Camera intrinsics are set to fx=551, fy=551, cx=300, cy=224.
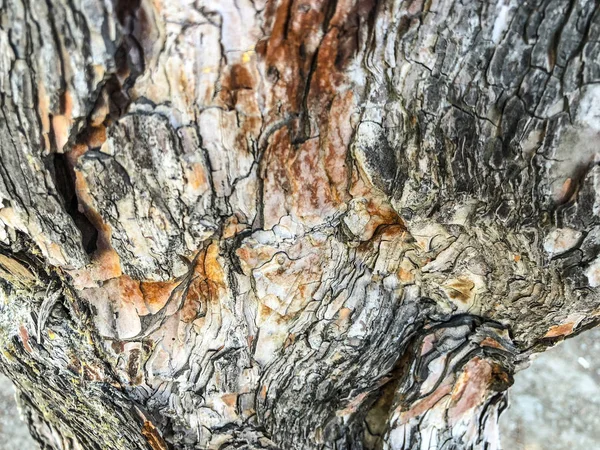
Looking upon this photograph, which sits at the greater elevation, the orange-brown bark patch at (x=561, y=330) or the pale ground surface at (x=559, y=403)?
the orange-brown bark patch at (x=561, y=330)

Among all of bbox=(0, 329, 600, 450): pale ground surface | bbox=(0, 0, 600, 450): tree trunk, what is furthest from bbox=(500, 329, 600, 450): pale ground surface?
bbox=(0, 0, 600, 450): tree trunk

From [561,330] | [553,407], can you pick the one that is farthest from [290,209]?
[553,407]

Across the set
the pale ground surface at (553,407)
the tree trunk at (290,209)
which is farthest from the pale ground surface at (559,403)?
the tree trunk at (290,209)

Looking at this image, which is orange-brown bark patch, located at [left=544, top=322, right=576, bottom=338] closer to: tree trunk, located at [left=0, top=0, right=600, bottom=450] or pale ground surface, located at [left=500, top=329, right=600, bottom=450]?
tree trunk, located at [left=0, top=0, right=600, bottom=450]

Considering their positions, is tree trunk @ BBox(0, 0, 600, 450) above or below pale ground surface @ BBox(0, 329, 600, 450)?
above

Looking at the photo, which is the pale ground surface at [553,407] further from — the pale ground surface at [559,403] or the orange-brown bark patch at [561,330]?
the orange-brown bark patch at [561,330]

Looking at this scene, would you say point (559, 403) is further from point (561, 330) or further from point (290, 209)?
point (290, 209)

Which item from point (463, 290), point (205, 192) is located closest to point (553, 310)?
point (463, 290)
